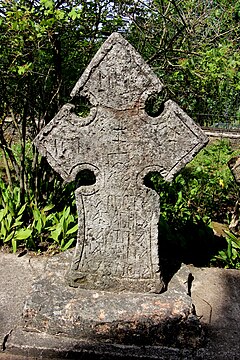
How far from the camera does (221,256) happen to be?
3758 millimetres

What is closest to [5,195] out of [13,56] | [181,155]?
[13,56]

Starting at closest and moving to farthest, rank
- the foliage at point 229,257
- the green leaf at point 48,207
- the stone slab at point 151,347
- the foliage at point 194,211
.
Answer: the stone slab at point 151,347
the foliage at point 229,257
the foliage at point 194,211
the green leaf at point 48,207

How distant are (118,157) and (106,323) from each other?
100 centimetres

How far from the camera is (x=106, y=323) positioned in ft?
8.25

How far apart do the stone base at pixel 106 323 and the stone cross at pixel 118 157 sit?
17cm

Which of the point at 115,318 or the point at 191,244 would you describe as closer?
the point at 115,318

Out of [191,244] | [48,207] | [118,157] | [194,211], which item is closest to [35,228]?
[48,207]

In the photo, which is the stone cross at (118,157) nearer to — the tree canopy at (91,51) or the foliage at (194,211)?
the foliage at (194,211)

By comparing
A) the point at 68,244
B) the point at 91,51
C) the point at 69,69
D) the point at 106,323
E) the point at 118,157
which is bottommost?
the point at 106,323

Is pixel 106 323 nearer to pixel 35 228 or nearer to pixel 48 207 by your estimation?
pixel 35 228

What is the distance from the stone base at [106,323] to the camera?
2516mm

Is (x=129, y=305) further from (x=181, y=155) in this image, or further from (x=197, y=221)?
(x=197, y=221)

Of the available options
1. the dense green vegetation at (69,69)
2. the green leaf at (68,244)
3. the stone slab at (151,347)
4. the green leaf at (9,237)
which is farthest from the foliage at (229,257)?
the green leaf at (9,237)

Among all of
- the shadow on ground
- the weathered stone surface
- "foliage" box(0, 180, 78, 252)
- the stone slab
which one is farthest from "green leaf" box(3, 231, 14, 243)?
the shadow on ground
